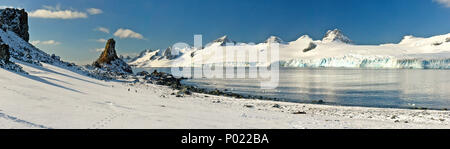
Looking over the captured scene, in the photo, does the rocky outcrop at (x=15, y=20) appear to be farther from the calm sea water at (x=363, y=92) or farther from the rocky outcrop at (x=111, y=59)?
the calm sea water at (x=363, y=92)

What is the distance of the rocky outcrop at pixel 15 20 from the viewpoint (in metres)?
54.6

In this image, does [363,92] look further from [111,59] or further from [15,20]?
[15,20]

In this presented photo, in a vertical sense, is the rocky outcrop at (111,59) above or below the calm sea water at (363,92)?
above

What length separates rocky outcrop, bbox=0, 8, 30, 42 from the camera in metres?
54.6

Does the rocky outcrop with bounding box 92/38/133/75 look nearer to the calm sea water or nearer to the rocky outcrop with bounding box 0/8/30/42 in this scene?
the rocky outcrop with bounding box 0/8/30/42

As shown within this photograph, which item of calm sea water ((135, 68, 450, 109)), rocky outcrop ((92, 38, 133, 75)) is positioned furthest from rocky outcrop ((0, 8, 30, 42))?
calm sea water ((135, 68, 450, 109))

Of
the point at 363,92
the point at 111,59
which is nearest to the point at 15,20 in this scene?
the point at 111,59

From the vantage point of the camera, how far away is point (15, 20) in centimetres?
5612

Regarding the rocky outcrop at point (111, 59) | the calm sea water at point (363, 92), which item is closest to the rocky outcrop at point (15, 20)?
the rocky outcrop at point (111, 59)
